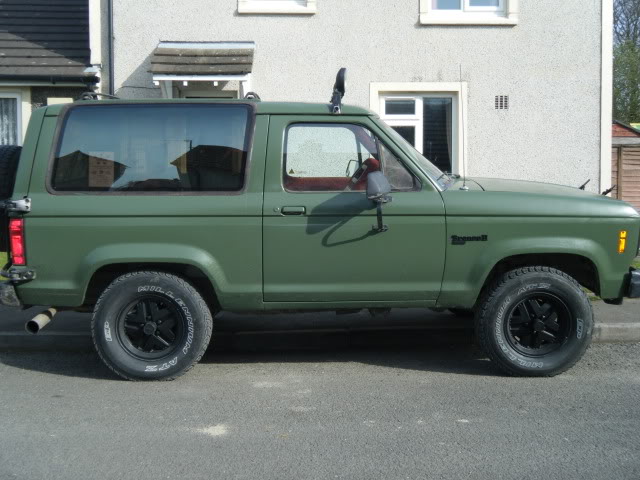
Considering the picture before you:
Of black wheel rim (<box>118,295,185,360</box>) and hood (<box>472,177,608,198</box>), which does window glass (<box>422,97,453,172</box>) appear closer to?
hood (<box>472,177,608,198</box>)

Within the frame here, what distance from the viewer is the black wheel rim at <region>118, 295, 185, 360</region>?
220 inches

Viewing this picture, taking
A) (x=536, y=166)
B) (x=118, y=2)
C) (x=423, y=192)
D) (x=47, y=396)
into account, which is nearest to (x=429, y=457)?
(x=423, y=192)

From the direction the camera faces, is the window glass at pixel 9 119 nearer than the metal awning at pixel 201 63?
No

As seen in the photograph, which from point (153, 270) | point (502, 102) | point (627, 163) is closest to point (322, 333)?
point (153, 270)

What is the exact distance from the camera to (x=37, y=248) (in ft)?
18.0

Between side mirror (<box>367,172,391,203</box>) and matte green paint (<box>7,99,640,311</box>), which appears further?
matte green paint (<box>7,99,640,311</box>)

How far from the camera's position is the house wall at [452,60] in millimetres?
11539

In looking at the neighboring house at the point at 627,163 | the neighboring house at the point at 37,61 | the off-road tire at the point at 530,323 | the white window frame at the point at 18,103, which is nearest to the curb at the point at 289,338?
the off-road tire at the point at 530,323

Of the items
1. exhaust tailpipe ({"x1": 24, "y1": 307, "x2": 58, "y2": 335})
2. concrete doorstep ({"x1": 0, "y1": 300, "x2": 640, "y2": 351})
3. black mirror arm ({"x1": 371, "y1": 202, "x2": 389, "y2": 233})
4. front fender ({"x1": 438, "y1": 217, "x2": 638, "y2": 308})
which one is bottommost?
concrete doorstep ({"x1": 0, "y1": 300, "x2": 640, "y2": 351})

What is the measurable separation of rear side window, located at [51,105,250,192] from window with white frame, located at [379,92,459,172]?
21.5ft

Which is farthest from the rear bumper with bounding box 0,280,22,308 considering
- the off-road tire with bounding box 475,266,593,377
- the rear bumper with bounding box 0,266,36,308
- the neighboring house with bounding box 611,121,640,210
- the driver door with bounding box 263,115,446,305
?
the neighboring house with bounding box 611,121,640,210

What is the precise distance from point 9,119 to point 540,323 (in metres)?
9.77

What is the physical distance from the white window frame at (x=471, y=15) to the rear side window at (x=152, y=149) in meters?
6.76

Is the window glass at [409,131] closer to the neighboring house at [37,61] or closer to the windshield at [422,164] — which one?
the neighboring house at [37,61]
